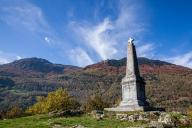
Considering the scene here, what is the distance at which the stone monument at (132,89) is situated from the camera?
154ft

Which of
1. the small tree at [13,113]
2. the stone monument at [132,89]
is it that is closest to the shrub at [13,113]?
the small tree at [13,113]

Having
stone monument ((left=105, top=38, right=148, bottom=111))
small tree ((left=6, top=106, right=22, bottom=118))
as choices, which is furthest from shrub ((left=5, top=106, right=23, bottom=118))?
stone monument ((left=105, top=38, right=148, bottom=111))

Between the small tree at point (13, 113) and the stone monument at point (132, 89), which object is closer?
the stone monument at point (132, 89)

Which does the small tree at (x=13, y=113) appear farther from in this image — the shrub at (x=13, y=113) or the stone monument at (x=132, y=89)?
the stone monument at (x=132, y=89)

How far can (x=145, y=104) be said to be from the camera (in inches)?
1881

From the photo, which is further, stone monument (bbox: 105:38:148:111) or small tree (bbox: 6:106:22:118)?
small tree (bbox: 6:106:22:118)

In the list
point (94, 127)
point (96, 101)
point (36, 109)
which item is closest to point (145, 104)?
point (94, 127)

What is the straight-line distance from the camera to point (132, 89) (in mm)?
48656

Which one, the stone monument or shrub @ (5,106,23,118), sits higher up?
the stone monument

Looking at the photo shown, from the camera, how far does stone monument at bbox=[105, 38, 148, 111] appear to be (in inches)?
1848

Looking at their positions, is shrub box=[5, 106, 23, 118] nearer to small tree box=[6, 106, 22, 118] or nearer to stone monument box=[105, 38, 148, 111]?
small tree box=[6, 106, 22, 118]

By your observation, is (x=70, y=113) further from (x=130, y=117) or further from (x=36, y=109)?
(x=36, y=109)

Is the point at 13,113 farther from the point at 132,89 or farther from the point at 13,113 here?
the point at 132,89

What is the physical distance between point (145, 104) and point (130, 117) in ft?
43.1
